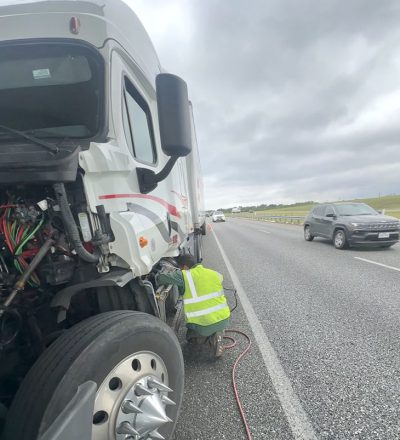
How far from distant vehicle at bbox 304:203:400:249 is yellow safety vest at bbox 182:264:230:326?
7.76 m

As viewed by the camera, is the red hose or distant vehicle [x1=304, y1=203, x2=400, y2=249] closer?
the red hose

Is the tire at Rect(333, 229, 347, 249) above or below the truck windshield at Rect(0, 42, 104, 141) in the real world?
below

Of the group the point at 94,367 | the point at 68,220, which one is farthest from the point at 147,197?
the point at 94,367

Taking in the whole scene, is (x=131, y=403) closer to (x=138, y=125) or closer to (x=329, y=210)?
(x=138, y=125)

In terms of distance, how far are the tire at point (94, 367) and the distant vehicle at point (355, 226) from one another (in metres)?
8.88

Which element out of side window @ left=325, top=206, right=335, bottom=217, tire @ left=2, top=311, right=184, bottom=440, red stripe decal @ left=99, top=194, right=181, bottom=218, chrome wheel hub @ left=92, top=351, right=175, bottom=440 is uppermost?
red stripe decal @ left=99, top=194, right=181, bottom=218

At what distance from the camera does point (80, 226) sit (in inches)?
67.1

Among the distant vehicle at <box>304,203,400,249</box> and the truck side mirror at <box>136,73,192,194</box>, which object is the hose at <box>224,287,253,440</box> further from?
the distant vehicle at <box>304,203,400,249</box>

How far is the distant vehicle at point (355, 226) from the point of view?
28.7ft

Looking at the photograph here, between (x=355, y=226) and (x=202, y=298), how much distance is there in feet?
26.1

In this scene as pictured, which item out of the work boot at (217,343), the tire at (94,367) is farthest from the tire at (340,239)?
the tire at (94,367)

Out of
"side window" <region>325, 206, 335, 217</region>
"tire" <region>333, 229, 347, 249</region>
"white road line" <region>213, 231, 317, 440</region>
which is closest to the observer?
"white road line" <region>213, 231, 317, 440</region>

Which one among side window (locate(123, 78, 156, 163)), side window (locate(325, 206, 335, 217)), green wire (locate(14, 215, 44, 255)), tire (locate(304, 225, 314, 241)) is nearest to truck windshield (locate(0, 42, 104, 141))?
side window (locate(123, 78, 156, 163))

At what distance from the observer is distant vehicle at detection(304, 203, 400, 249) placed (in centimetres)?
874
